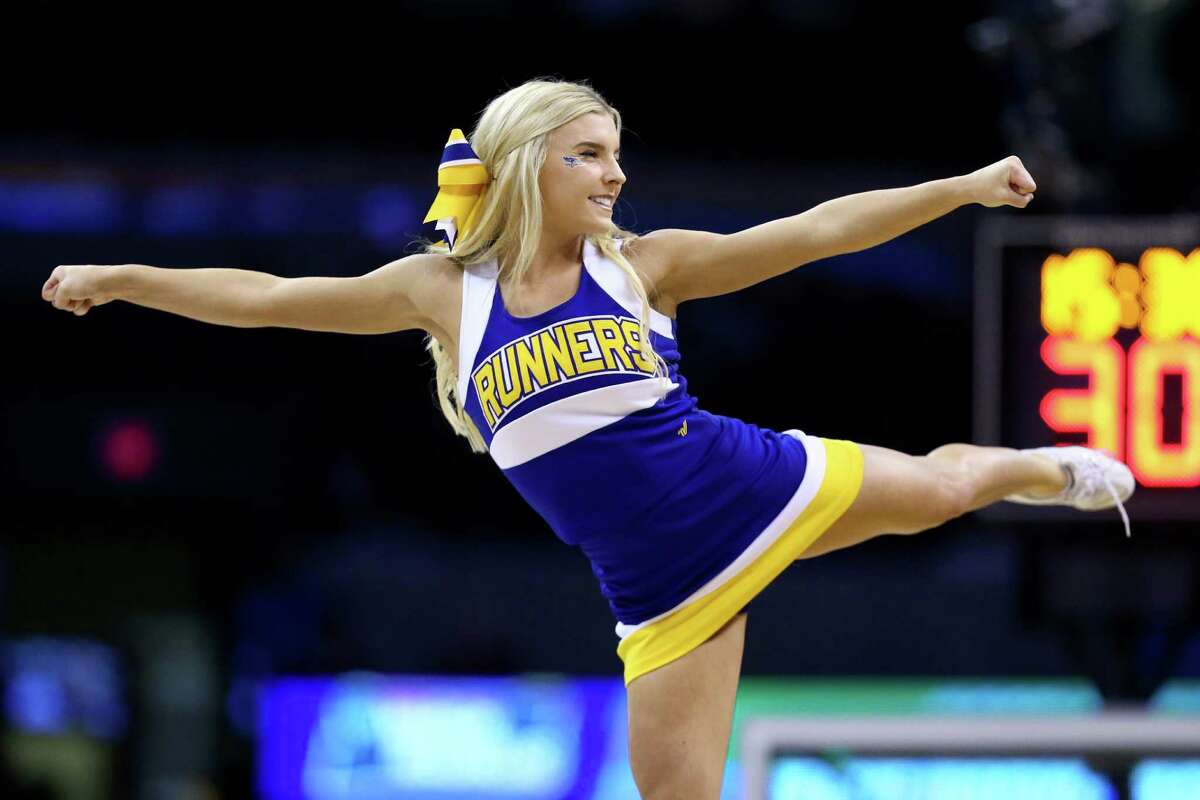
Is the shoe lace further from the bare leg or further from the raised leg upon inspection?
the raised leg

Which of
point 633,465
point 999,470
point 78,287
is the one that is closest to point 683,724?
point 633,465

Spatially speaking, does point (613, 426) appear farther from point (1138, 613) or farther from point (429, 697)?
point (429, 697)

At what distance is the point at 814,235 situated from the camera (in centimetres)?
375

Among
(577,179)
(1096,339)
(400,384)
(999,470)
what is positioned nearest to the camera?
(577,179)

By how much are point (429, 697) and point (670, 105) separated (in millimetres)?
2916

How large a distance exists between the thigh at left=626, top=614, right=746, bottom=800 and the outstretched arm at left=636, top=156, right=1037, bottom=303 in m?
0.74

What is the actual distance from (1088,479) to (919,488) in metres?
0.61

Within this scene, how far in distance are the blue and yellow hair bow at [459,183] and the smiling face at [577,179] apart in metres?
0.14

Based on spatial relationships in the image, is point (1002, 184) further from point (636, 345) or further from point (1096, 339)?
point (1096, 339)

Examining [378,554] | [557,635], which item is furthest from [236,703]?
[557,635]

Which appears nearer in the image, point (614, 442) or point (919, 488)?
point (614, 442)

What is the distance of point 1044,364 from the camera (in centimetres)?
652

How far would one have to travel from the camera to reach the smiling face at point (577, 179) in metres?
3.74

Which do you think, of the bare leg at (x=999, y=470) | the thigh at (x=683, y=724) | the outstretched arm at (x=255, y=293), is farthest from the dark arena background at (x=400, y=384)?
the outstretched arm at (x=255, y=293)
